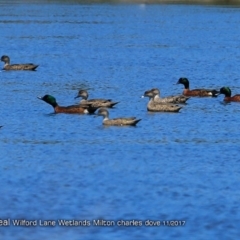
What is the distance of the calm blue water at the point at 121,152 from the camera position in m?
18.8

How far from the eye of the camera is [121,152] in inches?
969

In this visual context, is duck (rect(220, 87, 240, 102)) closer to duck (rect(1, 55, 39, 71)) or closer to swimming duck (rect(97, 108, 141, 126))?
swimming duck (rect(97, 108, 141, 126))

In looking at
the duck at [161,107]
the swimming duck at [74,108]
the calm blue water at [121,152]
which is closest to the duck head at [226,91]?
the calm blue water at [121,152]

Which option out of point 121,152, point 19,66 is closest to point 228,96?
point 121,152

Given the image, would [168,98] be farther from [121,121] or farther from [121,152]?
[121,152]

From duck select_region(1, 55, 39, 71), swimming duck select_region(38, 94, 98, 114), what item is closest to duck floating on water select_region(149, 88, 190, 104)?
swimming duck select_region(38, 94, 98, 114)

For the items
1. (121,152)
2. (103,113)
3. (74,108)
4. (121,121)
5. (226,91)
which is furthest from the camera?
(226,91)

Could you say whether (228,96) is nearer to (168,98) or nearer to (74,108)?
(168,98)

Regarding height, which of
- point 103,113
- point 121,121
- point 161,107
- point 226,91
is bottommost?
point 226,91

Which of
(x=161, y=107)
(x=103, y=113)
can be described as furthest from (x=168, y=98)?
(x=103, y=113)

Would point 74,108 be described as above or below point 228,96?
above

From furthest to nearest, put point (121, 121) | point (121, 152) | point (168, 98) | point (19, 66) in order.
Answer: point (19, 66) < point (168, 98) < point (121, 121) < point (121, 152)

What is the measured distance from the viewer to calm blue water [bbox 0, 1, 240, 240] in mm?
18750

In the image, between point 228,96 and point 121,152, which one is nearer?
point 121,152
